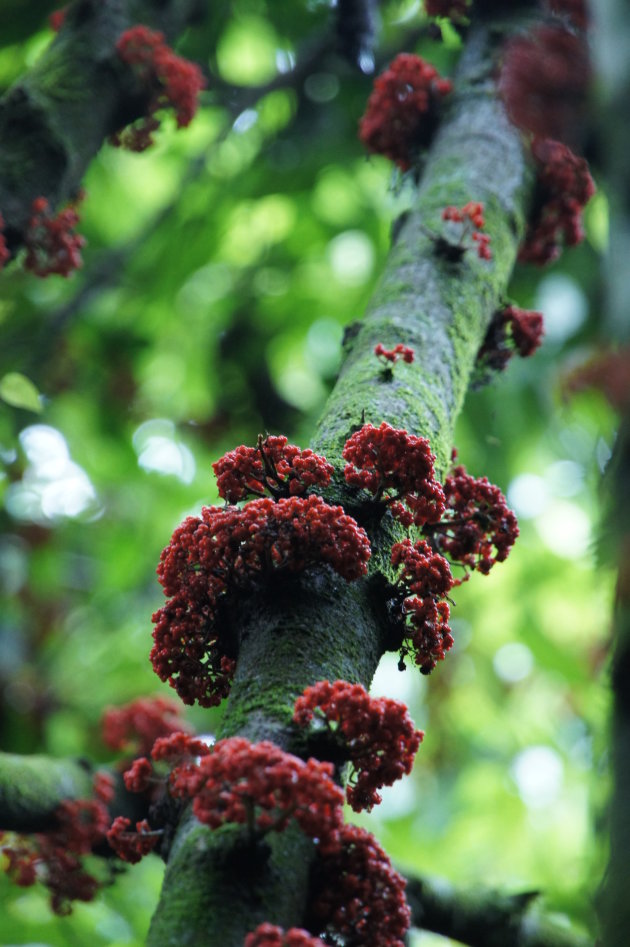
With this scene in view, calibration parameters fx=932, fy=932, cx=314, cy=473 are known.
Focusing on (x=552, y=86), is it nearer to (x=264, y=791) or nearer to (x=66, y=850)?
(x=264, y=791)

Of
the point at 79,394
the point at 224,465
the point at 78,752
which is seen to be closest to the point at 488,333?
the point at 224,465

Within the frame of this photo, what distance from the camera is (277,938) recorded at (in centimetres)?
166

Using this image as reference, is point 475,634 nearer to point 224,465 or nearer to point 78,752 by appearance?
point 78,752

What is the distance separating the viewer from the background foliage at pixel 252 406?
692cm

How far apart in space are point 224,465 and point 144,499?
595 centimetres

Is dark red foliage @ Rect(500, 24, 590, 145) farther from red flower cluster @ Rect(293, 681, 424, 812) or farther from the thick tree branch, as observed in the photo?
the thick tree branch

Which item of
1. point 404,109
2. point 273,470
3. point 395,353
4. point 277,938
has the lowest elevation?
point 277,938

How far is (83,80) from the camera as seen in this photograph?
4371 millimetres

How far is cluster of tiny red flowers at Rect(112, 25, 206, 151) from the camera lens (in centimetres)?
450

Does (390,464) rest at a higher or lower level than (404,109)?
lower

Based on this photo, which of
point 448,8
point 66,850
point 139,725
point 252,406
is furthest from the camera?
point 252,406

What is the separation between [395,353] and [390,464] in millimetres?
649

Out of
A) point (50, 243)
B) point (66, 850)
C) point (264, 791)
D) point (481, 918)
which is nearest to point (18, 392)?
point (50, 243)

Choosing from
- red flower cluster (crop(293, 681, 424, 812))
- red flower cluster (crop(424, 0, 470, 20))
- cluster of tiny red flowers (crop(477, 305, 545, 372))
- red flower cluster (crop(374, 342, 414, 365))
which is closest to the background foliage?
red flower cluster (crop(424, 0, 470, 20))
